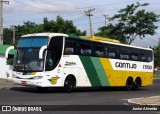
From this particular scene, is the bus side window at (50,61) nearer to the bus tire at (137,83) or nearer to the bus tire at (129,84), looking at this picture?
the bus tire at (129,84)

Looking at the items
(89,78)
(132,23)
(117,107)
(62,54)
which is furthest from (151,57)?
(132,23)

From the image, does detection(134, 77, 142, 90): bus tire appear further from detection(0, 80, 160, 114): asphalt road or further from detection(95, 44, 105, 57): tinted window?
detection(0, 80, 160, 114): asphalt road

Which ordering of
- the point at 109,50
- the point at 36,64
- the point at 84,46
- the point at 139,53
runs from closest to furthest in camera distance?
Answer: the point at 36,64 < the point at 84,46 < the point at 109,50 < the point at 139,53

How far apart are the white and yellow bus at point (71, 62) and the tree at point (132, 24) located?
2390 cm

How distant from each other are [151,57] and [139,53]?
204cm

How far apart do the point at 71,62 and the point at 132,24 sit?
31.9 meters

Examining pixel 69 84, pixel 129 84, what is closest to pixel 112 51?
pixel 129 84

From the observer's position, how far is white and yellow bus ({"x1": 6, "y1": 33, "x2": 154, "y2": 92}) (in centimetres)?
2323

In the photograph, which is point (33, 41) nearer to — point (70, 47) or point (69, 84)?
point (70, 47)

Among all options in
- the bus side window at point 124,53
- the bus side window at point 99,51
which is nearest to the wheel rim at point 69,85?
the bus side window at point 99,51

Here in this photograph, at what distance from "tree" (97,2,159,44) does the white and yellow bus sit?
23900 mm

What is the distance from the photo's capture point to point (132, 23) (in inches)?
2178

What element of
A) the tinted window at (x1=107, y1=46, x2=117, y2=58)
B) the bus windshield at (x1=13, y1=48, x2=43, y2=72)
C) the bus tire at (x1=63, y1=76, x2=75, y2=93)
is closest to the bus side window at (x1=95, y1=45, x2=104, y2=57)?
the tinted window at (x1=107, y1=46, x2=117, y2=58)

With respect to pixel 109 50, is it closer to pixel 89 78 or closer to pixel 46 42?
pixel 89 78
